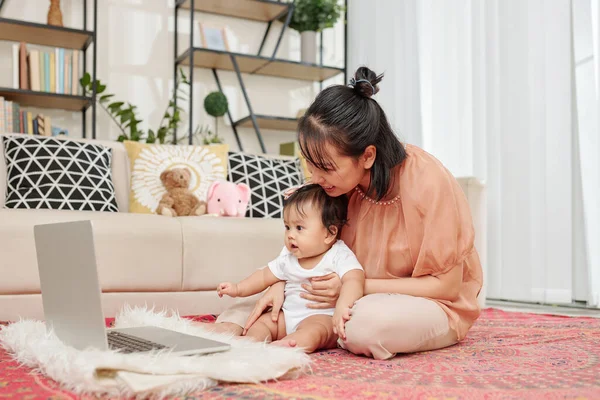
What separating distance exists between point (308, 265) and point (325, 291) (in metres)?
0.11

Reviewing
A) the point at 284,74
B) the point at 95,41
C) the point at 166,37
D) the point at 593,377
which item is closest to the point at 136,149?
the point at 95,41

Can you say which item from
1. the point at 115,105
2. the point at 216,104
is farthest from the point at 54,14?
the point at 216,104

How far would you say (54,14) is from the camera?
133 inches

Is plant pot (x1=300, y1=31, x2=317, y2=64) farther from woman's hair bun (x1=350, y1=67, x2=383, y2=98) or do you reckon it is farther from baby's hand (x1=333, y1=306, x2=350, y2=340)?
baby's hand (x1=333, y1=306, x2=350, y2=340)

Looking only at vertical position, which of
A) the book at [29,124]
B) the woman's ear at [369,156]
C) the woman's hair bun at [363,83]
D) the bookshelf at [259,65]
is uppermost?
the bookshelf at [259,65]

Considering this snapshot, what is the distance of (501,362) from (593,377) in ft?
0.66

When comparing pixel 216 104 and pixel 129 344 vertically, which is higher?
pixel 216 104

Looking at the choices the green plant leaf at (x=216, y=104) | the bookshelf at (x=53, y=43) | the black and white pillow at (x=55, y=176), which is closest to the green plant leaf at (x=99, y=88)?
the bookshelf at (x=53, y=43)

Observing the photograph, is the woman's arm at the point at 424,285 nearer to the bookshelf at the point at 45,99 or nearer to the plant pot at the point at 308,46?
the bookshelf at the point at 45,99

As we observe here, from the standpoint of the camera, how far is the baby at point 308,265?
4.67 feet

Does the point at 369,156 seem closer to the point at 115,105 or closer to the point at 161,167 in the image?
the point at 161,167

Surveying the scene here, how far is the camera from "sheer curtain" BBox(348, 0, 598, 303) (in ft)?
8.96

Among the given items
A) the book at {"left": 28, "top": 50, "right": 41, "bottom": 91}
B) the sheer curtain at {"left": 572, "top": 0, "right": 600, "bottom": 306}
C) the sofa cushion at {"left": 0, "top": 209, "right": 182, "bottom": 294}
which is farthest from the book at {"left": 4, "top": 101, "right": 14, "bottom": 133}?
the sheer curtain at {"left": 572, "top": 0, "right": 600, "bottom": 306}

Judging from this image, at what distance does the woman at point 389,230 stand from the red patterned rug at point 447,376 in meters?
0.07
